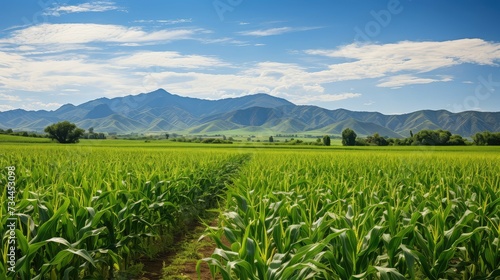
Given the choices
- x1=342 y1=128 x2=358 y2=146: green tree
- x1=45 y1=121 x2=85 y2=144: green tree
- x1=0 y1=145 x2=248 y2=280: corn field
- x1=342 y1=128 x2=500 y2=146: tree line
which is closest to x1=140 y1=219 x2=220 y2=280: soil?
x1=0 y1=145 x2=248 y2=280: corn field

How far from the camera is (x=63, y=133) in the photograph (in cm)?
8969

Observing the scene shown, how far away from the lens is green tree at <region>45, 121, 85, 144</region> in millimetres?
88812

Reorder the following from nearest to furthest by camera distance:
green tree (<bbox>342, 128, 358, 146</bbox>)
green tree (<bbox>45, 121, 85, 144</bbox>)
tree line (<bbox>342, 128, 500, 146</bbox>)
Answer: green tree (<bbox>45, 121, 85, 144</bbox>) < tree line (<bbox>342, 128, 500, 146</bbox>) < green tree (<bbox>342, 128, 358, 146</bbox>)

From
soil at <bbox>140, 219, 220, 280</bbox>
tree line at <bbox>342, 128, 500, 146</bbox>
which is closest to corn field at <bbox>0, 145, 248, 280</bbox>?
soil at <bbox>140, 219, 220, 280</bbox>

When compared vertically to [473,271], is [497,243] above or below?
above

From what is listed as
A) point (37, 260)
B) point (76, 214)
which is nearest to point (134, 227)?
point (76, 214)

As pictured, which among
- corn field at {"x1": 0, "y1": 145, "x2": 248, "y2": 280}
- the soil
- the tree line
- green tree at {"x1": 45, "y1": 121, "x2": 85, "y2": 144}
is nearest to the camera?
corn field at {"x1": 0, "y1": 145, "x2": 248, "y2": 280}

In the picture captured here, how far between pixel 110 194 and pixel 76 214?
4.12 ft

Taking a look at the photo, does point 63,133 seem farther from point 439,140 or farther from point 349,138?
point 439,140

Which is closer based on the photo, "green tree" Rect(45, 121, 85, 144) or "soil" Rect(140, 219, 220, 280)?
"soil" Rect(140, 219, 220, 280)

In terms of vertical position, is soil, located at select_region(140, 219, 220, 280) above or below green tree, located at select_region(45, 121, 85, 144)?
below

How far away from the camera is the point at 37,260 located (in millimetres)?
5109

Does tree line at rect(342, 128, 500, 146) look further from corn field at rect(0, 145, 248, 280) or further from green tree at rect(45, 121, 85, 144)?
corn field at rect(0, 145, 248, 280)

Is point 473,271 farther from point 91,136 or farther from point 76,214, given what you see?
point 91,136
